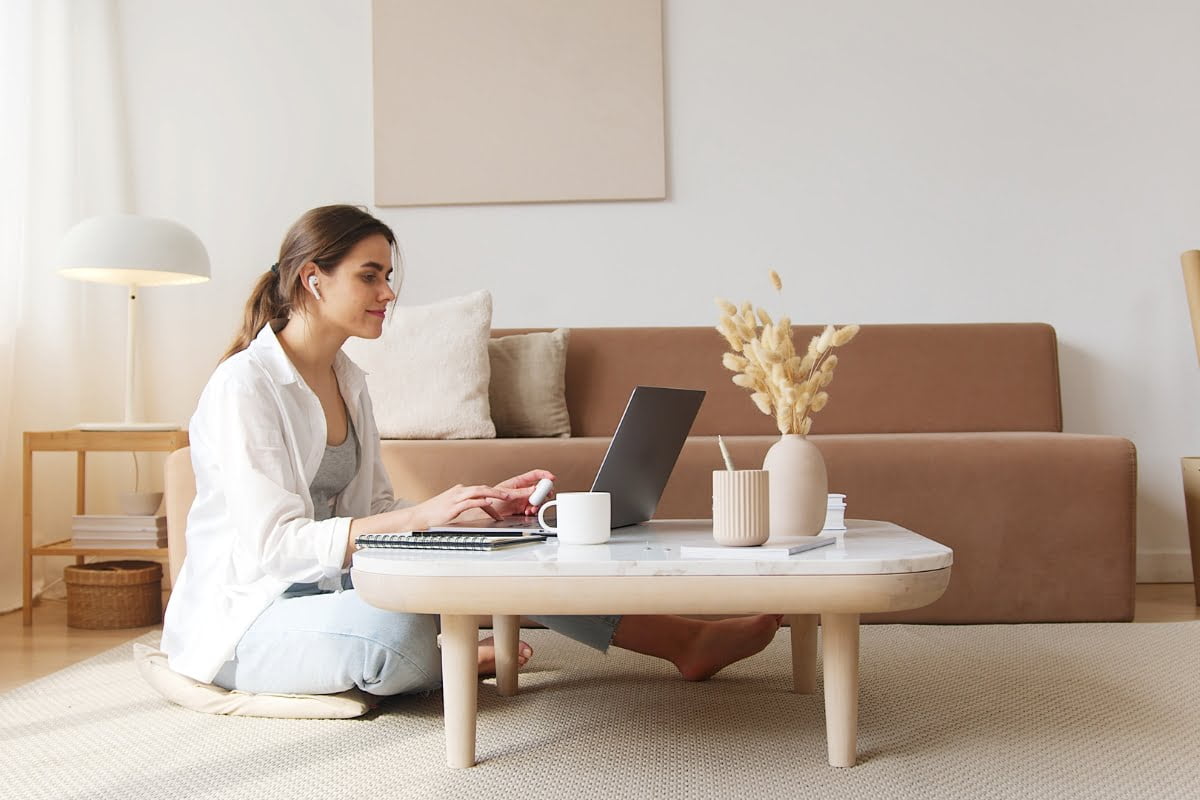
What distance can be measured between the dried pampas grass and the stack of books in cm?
206

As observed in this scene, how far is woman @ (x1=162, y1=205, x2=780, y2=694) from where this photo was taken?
1815 millimetres

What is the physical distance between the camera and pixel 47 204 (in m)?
3.57

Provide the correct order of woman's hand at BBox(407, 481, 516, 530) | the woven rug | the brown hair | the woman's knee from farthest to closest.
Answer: the brown hair, the woman's knee, woman's hand at BBox(407, 481, 516, 530), the woven rug

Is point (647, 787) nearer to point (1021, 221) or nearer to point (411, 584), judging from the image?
point (411, 584)

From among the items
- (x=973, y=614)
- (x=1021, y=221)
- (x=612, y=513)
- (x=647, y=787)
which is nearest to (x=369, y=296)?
(x=612, y=513)

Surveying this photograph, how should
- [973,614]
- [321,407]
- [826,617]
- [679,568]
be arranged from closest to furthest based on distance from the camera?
1. [679,568]
2. [826,617]
3. [321,407]
4. [973,614]

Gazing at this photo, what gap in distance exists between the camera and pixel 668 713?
76.8 inches

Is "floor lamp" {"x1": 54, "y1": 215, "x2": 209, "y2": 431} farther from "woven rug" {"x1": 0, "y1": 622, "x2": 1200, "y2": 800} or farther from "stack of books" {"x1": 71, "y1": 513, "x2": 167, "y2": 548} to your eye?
"woven rug" {"x1": 0, "y1": 622, "x2": 1200, "y2": 800}

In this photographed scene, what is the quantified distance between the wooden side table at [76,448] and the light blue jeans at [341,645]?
135cm

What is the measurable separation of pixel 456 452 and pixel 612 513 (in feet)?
3.49

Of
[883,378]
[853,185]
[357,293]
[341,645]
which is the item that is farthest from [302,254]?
[853,185]

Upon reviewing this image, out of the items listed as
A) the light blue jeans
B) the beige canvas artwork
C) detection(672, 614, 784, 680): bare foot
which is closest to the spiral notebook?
the light blue jeans

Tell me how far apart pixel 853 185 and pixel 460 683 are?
2.67 m

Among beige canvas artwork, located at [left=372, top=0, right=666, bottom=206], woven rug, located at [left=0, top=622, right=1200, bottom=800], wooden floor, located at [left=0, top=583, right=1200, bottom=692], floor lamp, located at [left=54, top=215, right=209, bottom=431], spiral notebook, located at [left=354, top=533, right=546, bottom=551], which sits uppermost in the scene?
beige canvas artwork, located at [left=372, top=0, right=666, bottom=206]
